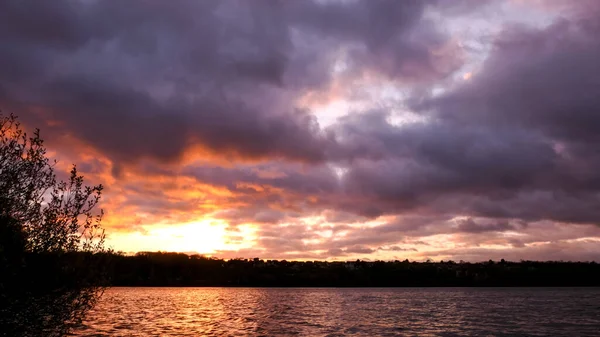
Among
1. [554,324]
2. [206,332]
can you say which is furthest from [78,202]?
[554,324]

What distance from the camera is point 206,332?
257 feet

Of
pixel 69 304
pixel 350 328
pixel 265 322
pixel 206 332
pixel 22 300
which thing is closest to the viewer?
pixel 22 300

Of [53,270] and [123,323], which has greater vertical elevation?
[53,270]

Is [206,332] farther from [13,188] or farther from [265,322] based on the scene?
[13,188]

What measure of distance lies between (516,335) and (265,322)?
46098 mm

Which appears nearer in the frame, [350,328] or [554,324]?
[350,328]

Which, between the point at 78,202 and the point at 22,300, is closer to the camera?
the point at 22,300

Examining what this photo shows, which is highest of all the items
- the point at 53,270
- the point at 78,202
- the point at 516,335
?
the point at 78,202

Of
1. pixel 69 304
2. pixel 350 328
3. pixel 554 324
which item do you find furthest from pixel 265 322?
pixel 69 304

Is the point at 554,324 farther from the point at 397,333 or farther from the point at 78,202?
the point at 78,202

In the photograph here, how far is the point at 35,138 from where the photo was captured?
929 inches

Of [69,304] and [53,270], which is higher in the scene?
[53,270]

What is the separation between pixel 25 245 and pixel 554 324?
345ft

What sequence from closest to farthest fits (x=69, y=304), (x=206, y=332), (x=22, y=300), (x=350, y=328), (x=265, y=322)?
(x=22, y=300) < (x=69, y=304) < (x=206, y=332) < (x=350, y=328) < (x=265, y=322)
